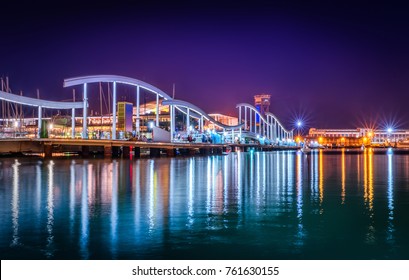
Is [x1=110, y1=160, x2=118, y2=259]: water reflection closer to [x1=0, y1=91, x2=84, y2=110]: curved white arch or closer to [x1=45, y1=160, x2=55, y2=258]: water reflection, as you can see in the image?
[x1=45, y1=160, x2=55, y2=258]: water reflection

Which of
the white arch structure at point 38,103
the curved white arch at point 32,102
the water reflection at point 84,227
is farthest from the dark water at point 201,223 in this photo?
the white arch structure at point 38,103

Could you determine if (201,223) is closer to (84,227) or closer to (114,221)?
(114,221)

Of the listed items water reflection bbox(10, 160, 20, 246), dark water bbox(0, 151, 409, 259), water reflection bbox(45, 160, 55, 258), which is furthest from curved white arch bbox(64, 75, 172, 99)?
water reflection bbox(45, 160, 55, 258)

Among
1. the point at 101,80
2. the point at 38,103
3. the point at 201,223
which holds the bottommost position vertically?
the point at 201,223

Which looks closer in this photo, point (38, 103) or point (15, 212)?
point (15, 212)

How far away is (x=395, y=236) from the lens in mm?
11383

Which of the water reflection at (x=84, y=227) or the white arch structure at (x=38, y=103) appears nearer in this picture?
the water reflection at (x=84, y=227)

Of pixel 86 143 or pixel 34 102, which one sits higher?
pixel 34 102

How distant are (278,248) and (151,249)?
8.35ft

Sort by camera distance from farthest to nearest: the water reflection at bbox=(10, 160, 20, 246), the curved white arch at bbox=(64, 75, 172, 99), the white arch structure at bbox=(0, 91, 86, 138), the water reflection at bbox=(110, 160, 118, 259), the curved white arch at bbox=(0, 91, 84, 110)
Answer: the curved white arch at bbox=(64, 75, 172, 99) < the white arch structure at bbox=(0, 91, 86, 138) < the curved white arch at bbox=(0, 91, 84, 110) < the water reflection at bbox=(10, 160, 20, 246) < the water reflection at bbox=(110, 160, 118, 259)

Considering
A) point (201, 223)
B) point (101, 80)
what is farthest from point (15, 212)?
point (101, 80)

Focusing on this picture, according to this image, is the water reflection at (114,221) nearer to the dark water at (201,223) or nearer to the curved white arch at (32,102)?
the dark water at (201,223)
